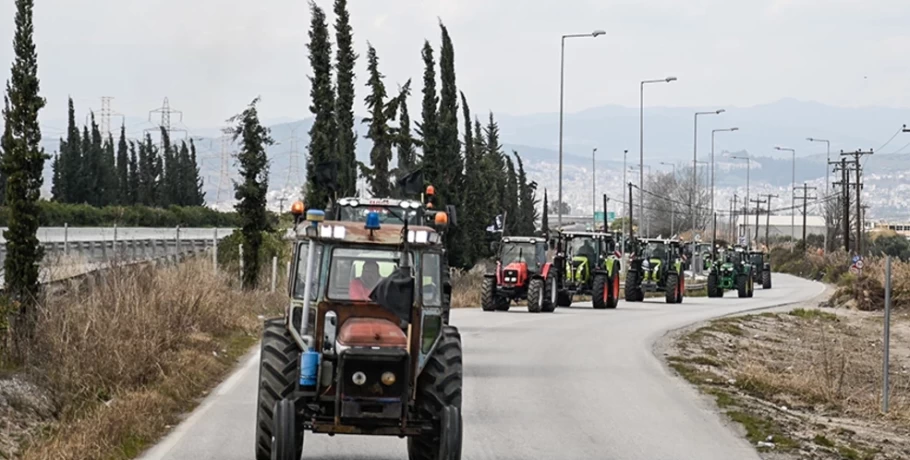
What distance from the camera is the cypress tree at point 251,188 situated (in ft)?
116

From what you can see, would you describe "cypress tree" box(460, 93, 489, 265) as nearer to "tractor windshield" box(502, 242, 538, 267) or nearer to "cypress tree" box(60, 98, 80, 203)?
"tractor windshield" box(502, 242, 538, 267)

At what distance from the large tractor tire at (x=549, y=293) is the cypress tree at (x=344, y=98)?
10.2 metres

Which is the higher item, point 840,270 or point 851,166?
point 851,166

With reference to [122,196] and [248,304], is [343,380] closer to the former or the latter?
[248,304]

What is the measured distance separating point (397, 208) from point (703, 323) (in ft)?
53.0

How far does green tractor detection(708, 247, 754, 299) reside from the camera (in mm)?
60037

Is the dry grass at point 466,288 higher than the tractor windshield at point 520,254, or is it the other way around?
the tractor windshield at point 520,254

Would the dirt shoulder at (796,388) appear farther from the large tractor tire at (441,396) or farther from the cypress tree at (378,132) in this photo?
the cypress tree at (378,132)

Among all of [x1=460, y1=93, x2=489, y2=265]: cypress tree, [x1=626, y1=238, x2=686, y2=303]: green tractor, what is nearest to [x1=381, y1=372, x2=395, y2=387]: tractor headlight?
[x1=626, y1=238, x2=686, y2=303]: green tractor

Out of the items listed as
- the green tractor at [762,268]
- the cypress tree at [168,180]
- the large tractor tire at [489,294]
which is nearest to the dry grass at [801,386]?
the large tractor tire at [489,294]

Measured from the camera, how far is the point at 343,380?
10.3 metres

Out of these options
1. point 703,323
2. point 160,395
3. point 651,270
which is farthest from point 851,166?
point 160,395

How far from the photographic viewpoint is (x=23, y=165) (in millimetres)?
20078

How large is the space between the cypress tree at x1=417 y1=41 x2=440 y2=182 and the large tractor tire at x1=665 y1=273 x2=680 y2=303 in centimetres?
935
